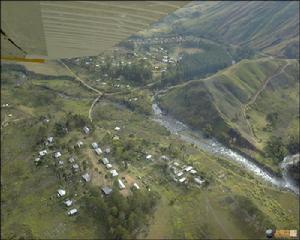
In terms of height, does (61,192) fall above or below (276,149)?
above

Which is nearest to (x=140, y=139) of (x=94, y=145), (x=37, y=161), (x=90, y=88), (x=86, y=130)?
(x=94, y=145)

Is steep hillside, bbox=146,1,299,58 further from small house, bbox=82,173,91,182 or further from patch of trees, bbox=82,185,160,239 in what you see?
patch of trees, bbox=82,185,160,239

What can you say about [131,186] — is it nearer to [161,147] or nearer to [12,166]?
[161,147]

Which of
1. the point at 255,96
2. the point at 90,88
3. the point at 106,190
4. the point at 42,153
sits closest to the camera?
the point at 106,190

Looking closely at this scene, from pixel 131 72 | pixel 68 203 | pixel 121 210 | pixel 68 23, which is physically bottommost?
pixel 131 72

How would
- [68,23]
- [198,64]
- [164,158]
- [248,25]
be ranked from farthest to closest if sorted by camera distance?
[248,25] < [198,64] < [164,158] < [68,23]

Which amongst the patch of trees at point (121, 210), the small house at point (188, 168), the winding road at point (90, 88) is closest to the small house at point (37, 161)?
the patch of trees at point (121, 210)

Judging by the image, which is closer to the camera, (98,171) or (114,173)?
(114,173)

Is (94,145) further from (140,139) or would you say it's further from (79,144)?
(140,139)
